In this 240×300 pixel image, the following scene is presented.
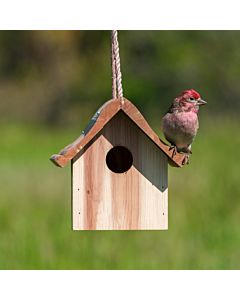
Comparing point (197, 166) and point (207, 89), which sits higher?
point (207, 89)

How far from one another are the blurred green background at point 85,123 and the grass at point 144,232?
0.04ft

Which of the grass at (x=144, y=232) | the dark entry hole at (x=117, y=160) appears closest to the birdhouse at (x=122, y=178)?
the dark entry hole at (x=117, y=160)

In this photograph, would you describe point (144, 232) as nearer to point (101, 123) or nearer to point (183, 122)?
point (183, 122)

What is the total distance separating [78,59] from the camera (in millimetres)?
20328

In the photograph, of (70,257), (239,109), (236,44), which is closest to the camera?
(70,257)

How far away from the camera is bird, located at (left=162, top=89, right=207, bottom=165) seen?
519 centimetres

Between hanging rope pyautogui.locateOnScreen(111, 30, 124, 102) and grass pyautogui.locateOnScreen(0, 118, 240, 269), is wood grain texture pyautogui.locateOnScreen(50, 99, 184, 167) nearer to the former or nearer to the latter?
hanging rope pyautogui.locateOnScreen(111, 30, 124, 102)

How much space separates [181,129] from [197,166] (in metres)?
5.76

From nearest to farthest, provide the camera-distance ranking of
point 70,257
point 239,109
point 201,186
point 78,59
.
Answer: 1. point 70,257
2. point 201,186
3. point 239,109
4. point 78,59

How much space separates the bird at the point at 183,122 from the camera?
519 centimetres

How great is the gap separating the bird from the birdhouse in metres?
Result: 0.20

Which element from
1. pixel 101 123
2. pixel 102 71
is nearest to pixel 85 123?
pixel 102 71

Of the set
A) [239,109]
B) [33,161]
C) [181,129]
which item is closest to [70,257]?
[181,129]

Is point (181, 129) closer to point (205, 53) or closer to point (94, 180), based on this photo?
point (94, 180)
